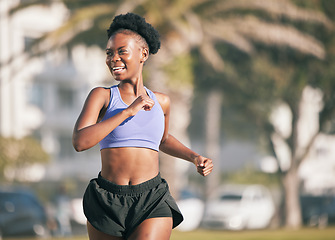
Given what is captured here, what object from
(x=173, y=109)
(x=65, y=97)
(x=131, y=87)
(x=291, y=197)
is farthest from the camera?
(x=65, y=97)

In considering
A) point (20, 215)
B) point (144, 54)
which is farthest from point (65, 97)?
point (144, 54)

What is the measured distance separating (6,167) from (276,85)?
13.6m

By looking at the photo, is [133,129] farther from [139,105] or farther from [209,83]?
[209,83]

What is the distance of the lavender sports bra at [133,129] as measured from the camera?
174 inches

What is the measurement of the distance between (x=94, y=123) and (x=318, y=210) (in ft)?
76.0

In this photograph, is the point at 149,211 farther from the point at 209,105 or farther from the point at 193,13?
the point at 209,105

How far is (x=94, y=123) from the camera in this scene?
4281 millimetres

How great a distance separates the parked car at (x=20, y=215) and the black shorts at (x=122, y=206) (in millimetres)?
11896

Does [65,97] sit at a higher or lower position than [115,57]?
higher

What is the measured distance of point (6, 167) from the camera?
3089 centimetres

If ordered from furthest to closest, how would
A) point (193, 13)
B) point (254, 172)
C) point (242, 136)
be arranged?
point (242, 136)
point (254, 172)
point (193, 13)

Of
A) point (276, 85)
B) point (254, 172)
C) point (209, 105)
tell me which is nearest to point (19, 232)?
point (276, 85)

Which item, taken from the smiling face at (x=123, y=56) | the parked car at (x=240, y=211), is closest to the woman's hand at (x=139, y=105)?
the smiling face at (x=123, y=56)

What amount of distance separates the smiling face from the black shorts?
67 cm
